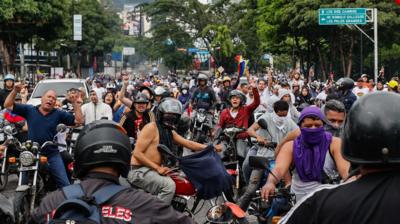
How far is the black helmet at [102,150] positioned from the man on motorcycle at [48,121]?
599cm

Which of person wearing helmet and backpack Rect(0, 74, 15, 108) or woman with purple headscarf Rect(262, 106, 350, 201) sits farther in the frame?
person wearing helmet and backpack Rect(0, 74, 15, 108)

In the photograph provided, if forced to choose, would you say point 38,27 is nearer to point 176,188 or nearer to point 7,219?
point 176,188

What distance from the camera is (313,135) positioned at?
6.52 metres

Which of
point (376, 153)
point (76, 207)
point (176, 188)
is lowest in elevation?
point (176, 188)

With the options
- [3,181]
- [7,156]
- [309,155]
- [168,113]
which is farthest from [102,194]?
[3,181]

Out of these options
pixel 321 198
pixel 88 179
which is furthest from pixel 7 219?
pixel 321 198

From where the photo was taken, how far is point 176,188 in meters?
7.88

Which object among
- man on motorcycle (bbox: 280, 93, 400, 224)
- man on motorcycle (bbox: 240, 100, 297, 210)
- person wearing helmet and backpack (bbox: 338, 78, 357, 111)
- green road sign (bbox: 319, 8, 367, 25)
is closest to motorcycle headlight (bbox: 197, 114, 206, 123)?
person wearing helmet and backpack (bbox: 338, 78, 357, 111)

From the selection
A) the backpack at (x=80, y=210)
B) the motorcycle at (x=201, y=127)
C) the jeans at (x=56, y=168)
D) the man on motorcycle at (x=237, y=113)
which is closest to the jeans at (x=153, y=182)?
the jeans at (x=56, y=168)

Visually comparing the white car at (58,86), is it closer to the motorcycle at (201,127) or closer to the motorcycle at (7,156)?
the motorcycle at (201,127)

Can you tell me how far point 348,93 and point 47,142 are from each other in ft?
19.8

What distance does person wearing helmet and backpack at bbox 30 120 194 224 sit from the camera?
3.26 meters

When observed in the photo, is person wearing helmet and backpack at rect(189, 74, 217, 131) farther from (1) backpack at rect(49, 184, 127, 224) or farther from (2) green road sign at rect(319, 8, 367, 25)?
(2) green road sign at rect(319, 8, 367, 25)

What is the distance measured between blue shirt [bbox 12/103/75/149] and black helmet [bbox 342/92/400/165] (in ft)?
22.4
